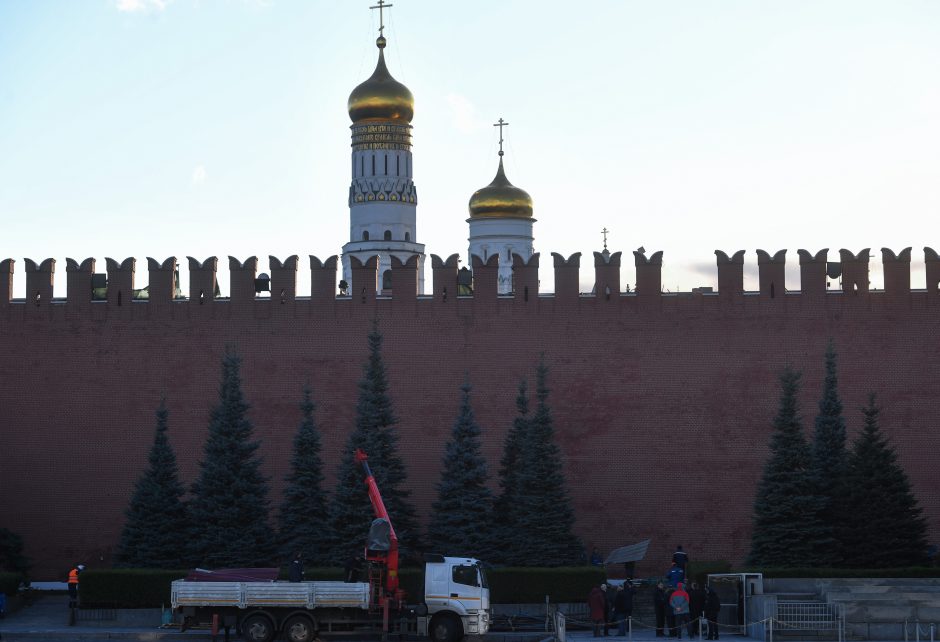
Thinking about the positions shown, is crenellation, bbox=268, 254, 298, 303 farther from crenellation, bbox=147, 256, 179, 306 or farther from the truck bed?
the truck bed

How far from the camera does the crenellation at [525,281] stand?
26156 mm

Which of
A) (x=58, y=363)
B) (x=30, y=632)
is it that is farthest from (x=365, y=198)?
(x=30, y=632)

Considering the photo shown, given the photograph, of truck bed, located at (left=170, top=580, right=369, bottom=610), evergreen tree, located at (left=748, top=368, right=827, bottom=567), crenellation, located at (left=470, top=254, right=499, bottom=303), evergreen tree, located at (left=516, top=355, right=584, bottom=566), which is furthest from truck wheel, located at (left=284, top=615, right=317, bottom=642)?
crenellation, located at (left=470, top=254, right=499, bottom=303)

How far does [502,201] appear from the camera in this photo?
159 ft

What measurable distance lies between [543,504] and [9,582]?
7.58 metres

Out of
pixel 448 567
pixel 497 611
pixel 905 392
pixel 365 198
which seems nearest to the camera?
pixel 448 567

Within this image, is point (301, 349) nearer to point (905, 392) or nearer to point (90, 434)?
point (90, 434)

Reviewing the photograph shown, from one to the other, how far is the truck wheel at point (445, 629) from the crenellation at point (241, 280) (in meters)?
8.92

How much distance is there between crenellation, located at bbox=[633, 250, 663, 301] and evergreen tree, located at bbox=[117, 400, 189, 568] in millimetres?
7821

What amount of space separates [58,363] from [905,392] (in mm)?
13645

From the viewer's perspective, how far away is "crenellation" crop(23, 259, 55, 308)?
26.8m

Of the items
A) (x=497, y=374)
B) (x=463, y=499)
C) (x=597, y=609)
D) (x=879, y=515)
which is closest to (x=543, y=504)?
(x=463, y=499)

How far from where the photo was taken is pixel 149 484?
2380cm

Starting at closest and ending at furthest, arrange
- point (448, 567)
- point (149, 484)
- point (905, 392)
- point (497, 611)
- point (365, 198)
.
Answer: point (448, 567) → point (497, 611) → point (149, 484) → point (905, 392) → point (365, 198)
